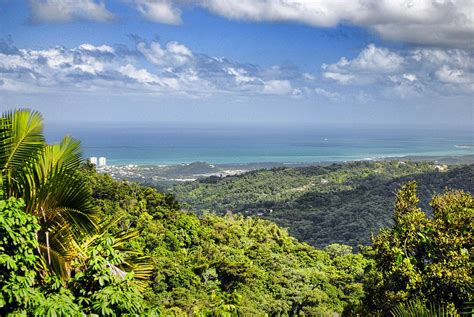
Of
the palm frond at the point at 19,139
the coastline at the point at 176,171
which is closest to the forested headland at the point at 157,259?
the palm frond at the point at 19,139

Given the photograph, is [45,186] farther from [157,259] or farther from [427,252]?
[157,259]

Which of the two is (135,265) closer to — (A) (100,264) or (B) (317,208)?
(A) (100,264)

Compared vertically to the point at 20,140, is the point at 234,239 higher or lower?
lower

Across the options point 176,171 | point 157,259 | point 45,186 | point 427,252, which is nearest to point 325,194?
point 176,171

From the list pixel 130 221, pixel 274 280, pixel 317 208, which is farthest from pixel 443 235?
pixel 317 208

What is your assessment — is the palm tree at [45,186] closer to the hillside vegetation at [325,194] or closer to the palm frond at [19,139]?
the palm frond at [19,139]
